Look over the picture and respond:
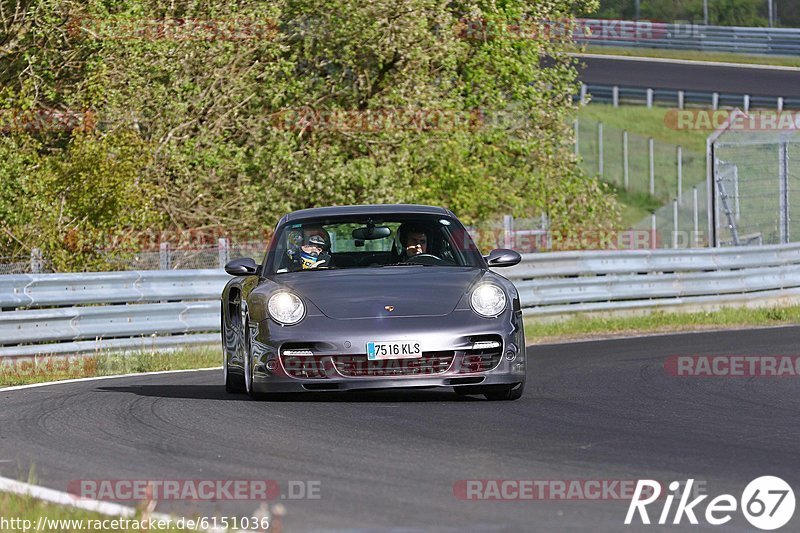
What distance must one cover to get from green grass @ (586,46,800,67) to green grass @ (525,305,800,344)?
2976cm

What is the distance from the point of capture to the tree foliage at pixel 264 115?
19.8 metres

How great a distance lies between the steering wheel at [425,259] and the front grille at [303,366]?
1421 millimetres

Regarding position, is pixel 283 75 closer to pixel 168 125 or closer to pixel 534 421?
pixel 168 125

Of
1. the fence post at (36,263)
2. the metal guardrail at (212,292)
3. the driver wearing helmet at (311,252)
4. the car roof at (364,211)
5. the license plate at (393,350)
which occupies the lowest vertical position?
the metal guardrail at (212,292)

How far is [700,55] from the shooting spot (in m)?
53.0

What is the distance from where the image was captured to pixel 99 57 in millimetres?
21703

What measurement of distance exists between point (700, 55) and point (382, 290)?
4521cm

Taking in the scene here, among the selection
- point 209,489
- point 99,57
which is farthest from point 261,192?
point 209,489

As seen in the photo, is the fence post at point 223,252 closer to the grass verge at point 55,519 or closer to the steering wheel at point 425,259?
the steering wheel at point 425,259

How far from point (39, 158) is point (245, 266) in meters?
11.7

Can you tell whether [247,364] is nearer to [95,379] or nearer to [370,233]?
[370,233]

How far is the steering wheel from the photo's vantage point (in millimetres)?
10664

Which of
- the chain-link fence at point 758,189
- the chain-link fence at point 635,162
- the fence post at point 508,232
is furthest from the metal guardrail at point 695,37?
the fence post at point 508,232

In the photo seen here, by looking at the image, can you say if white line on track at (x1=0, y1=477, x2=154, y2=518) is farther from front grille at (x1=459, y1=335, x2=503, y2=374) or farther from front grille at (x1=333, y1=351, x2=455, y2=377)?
front grille at (x1=459, y1=335, x2=503, y2=374)
